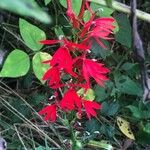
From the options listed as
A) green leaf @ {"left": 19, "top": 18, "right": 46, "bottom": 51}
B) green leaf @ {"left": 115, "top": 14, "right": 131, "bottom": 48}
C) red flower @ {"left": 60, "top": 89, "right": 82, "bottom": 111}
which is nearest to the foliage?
green leaf @ {"left": 115, "top": 14, "right": 131, "bottom": 48}

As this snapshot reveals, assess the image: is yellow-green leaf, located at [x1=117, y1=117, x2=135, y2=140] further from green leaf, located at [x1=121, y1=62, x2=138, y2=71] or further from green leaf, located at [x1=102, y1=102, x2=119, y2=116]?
green leaf, located at [x1=121, y1=62, x2=138, y2=71]

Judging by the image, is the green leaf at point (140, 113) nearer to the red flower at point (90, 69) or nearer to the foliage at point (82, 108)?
the foliage at point (82, 108)

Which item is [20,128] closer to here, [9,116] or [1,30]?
[9,116]

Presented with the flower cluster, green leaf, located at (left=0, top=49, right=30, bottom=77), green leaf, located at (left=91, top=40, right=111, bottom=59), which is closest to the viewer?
the flower cluster

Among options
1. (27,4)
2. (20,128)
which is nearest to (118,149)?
(20,128)

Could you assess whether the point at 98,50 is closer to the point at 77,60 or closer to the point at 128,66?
the point at 128,66

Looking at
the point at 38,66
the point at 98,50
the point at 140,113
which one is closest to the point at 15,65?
the point at 38,66
